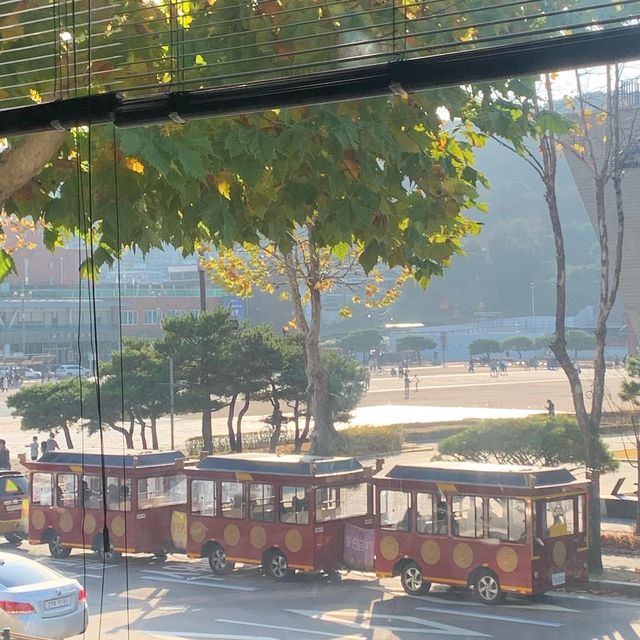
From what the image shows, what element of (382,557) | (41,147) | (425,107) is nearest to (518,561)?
(382,557)

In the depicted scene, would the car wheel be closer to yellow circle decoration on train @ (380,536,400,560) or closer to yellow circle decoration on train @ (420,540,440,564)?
yellow circle decoration on train @ (380,536,400,560)

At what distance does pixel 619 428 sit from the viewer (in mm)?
5445

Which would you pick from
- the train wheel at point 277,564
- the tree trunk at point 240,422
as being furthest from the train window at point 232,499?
the tree trunk at point 240,422

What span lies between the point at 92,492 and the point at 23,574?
130 centimetres

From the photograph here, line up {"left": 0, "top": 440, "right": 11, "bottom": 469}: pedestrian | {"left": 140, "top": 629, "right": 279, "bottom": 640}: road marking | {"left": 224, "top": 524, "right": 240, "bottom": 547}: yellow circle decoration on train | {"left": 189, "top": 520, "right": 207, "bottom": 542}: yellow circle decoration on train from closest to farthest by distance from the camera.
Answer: {"left": 140, "top": 629, "right": 279, "bottom": 640}: road marking → {"left": 224, "top": 524, "right": 240, "bottom": 547}: yellow circle decoration on train → {"left": 189, "top": 520, "right": 207, "bottom": 542}: yellow circle decoration on train → {"left": 0, "top": 440, "right": 11, "bottom": 469}: pedestrian

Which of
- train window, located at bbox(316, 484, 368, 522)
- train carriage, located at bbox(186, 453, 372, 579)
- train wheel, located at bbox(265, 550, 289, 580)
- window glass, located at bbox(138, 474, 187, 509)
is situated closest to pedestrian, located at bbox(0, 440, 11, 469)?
window glass, located at bbox(138, 474, 187, 509)

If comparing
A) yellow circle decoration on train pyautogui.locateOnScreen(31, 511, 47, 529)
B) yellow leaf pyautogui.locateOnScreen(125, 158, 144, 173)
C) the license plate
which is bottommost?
the license plate

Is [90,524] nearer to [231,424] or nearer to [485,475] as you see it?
[231,424]

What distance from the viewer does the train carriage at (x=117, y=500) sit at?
15.8ft

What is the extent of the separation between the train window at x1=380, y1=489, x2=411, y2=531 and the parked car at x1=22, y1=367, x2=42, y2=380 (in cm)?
179

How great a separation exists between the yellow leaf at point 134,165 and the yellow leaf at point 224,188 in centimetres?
18

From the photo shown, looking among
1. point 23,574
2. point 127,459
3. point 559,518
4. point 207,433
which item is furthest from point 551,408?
point 23,574

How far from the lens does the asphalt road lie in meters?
3.92

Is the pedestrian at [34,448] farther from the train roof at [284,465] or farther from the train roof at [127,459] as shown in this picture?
the train roof at [284,465]
